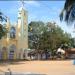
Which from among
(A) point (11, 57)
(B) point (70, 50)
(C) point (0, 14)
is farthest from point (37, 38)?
(C) point (0, 14)

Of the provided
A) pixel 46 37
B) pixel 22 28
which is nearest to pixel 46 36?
pixel 46 37

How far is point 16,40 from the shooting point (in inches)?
2179

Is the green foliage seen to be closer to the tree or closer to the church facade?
the tree

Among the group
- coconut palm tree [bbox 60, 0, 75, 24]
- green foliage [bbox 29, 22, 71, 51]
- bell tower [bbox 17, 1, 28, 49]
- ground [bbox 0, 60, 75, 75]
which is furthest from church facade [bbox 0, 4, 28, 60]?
coconut palm tree [bbox 60, 0, 75, 24]

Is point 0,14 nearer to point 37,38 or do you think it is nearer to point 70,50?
point 37,38

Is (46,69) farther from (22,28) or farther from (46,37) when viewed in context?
(46,37)

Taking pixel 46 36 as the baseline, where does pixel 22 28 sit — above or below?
above

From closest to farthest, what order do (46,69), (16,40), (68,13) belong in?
(68,13) < (46,69) < (16,40)

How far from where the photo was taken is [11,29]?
183ft

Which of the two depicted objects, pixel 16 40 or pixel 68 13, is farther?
pixel 16 40

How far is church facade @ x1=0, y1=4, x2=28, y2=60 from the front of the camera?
54375 mm

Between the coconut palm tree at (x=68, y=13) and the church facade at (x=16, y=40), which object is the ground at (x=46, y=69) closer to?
the coconut palm tree at (x=68, y=13)

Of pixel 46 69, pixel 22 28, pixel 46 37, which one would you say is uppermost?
pixel 22 28

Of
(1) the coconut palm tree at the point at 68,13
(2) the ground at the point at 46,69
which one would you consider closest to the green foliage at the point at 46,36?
(2) the ground at the point at 46,69
